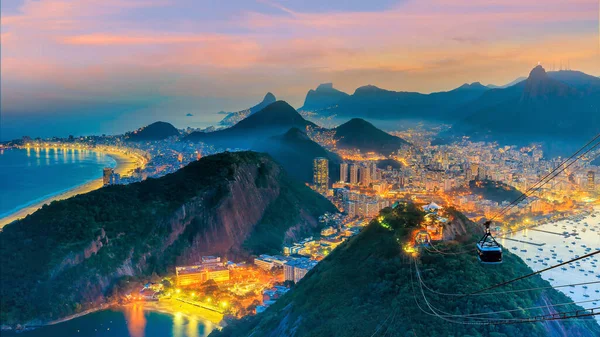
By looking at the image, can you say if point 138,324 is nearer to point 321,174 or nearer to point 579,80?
point 321,174

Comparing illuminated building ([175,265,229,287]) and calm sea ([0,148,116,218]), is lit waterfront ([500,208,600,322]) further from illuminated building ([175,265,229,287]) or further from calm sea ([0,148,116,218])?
calm sea ([0,148,116,218])

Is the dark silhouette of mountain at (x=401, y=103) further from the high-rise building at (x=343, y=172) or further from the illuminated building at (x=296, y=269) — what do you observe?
the illuminated building at (x=296, y=269)

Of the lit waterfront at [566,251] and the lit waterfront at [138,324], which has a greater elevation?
the lit waterfront at [566,251]

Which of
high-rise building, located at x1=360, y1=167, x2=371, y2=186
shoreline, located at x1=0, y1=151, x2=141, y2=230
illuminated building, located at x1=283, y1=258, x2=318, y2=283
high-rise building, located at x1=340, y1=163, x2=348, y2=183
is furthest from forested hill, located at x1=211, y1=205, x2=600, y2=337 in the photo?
high-rise building, located at x1=340, y1=163, x2=348, y2=183

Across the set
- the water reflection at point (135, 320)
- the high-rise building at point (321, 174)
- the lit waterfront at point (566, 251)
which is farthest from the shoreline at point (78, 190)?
the lit waterfront at point (566, 251)

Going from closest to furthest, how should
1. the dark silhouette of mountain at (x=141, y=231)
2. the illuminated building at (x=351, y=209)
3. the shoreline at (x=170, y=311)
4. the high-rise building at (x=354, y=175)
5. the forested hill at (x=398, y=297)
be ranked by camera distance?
the forested hill at (x=398, y=297)
the shoreline at (x=170, y=311)
the dark silhouette of mountain at (x=141, y=231)
the illuminated building at (x=351, y=209)
the high-rise building at (x=354, y=175)

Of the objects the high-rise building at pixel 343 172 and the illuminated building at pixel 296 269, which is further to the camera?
the high-rise building at pixel 343 172

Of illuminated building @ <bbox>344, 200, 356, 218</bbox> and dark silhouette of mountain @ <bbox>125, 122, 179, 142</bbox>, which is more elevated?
dark silhouette of mountain @ <bbox>125, 122, 179, 142</bbox>

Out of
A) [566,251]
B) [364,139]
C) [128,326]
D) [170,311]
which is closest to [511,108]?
[364,139]
